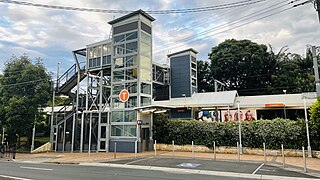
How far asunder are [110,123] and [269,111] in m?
20.6

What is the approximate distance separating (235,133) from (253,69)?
78.7 ft

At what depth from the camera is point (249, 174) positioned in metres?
10.6

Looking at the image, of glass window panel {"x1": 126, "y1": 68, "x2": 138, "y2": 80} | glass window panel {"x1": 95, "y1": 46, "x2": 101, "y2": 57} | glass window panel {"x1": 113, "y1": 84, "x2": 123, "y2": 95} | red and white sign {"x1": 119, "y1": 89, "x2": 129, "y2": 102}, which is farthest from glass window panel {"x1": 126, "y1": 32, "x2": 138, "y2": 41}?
red and white sign {"x1": 119, "y1": 89, "x2": 129, "y2": 102}

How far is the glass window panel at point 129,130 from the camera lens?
66.4ft

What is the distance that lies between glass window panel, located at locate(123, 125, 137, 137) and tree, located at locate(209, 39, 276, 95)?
24.2 metres

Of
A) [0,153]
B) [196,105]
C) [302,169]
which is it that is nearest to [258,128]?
[302,169]

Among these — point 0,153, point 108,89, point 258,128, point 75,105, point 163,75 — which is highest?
point 163,75

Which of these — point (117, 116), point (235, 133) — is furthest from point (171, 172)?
point (117, 116)

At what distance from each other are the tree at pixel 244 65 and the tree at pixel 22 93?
87.7 ft

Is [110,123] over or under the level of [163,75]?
under

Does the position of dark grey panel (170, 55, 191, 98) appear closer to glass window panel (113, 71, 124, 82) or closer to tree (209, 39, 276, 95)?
tree (209, 39, 276, 95)

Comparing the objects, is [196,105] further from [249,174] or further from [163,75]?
[249,174]

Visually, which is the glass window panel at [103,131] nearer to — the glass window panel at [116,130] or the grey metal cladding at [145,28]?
the glass window panel at [116,130]

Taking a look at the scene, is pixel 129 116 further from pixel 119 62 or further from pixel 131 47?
pixel 131 47
